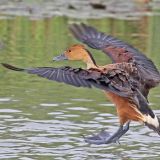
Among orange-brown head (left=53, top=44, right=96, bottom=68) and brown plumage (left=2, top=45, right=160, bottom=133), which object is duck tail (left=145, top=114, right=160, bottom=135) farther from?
orange-brown head (left=53, top=44, right=96, bottom=68)

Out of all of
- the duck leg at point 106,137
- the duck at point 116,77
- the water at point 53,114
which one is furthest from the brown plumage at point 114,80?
the water at point 53,114

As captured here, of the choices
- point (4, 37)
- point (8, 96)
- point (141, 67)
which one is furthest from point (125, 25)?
point (141, 67)

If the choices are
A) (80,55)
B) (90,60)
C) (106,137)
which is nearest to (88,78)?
(106,137)

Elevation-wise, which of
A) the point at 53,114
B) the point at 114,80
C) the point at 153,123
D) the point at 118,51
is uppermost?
the point at 118,51

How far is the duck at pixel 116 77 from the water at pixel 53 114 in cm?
27

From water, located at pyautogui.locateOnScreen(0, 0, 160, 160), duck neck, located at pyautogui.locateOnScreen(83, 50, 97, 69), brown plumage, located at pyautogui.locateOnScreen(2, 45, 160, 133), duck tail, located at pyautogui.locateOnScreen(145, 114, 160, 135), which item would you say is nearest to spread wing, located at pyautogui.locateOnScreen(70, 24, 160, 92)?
brown plumage, located at pyautogui.locateOnScreen(2, 45, 160, 133)

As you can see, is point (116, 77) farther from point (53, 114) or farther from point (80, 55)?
point (53, 114)

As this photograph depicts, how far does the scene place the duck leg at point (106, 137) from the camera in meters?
9.62

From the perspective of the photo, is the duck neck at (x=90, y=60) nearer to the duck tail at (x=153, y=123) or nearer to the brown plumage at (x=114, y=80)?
the brown plumage at (x=114, y=80)

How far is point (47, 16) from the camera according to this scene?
1980cm

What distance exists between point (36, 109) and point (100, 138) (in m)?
1.85

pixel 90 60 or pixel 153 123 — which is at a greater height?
pixel 90 60

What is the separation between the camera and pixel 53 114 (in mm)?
11062

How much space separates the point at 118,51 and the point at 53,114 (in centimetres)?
126
